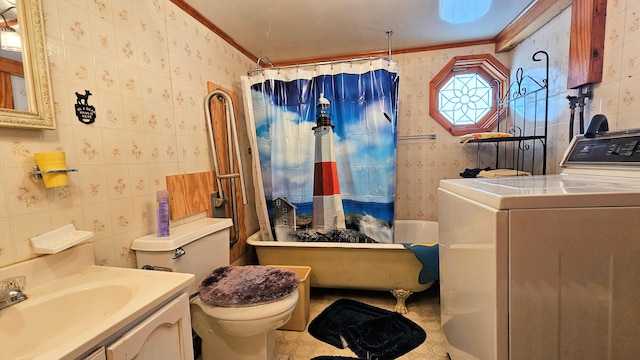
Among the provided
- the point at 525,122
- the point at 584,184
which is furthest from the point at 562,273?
the point at 525,122

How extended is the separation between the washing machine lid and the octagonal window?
1309mm

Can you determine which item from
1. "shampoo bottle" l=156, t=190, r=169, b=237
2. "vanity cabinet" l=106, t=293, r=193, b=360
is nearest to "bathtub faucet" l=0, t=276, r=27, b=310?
"vanity cabinet" l=106, t=293, r=193, b=360

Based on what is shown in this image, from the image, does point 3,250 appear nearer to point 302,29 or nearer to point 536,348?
point 536,348

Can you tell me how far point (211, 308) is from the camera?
121 centimetres

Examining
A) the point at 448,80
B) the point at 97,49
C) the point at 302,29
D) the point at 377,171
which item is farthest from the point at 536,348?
the point at 448,80

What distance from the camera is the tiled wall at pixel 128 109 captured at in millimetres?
960

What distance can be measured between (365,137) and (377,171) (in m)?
0.28

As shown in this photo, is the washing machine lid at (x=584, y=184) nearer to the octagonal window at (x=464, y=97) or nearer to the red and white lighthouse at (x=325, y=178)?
the red and white lighthouse at (x=325, y=178)

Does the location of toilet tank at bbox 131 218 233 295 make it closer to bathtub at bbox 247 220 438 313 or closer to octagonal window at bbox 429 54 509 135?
bathtub at bbox 247 220 438 313

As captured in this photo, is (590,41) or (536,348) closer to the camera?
(536,348)

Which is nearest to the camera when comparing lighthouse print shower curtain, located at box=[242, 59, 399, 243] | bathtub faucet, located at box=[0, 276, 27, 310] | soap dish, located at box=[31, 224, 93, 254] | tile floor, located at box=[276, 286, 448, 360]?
bathtub faucet, located at box=[0, 276, 27, 310]

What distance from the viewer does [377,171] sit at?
6.75ft

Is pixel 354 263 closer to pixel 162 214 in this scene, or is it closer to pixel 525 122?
pixel 162 214

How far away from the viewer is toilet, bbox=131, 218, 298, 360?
3.88ft
